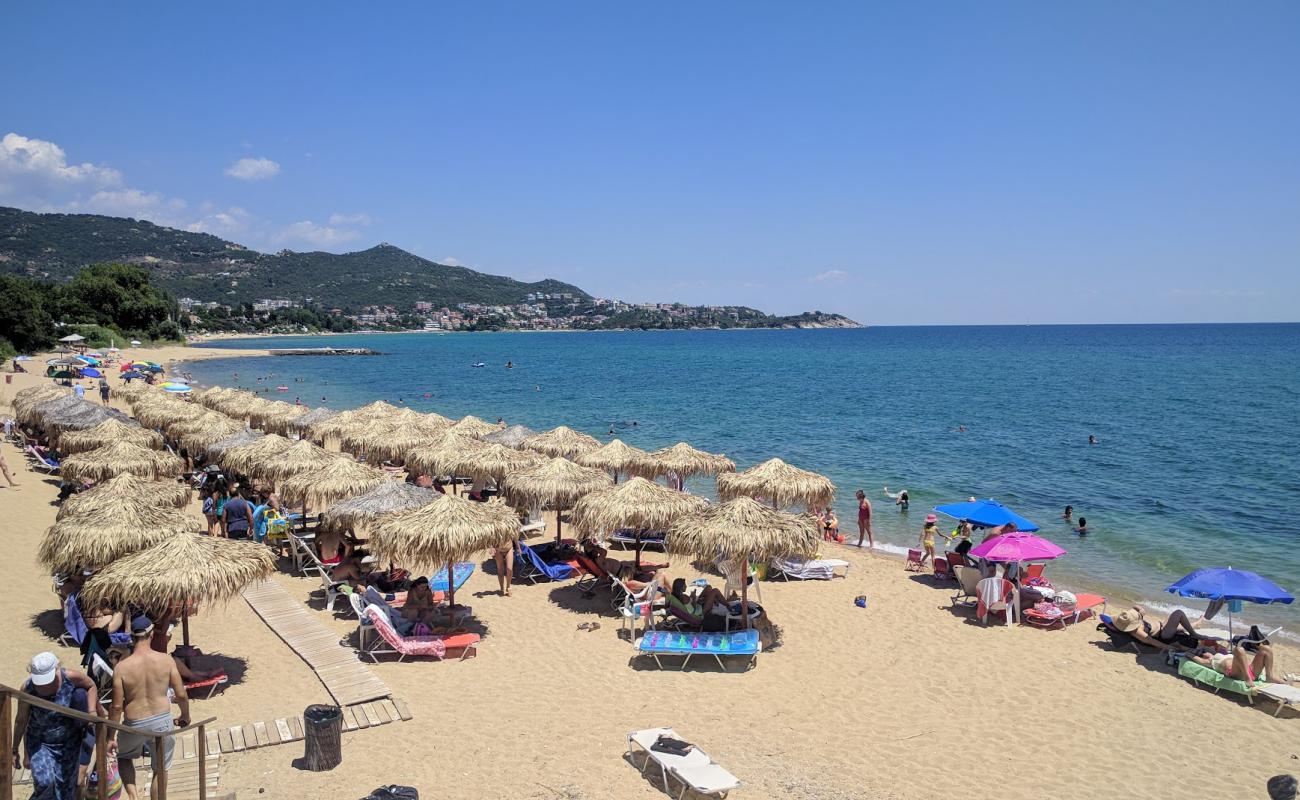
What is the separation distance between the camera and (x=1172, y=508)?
21.0m

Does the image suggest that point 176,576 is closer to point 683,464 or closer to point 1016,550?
point 683,464

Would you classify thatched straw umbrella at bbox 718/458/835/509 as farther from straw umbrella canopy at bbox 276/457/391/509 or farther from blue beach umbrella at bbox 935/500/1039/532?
straw umbrella canopy at bbox 276/457/391/509

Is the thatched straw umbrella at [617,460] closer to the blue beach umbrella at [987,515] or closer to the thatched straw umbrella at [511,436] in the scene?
the thatched straw umbrella at [511,436]

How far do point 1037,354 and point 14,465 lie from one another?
385ft

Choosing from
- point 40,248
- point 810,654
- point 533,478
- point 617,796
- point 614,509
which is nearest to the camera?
point 617,796

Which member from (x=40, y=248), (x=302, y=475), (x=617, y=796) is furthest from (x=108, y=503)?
(x=40, y=248)

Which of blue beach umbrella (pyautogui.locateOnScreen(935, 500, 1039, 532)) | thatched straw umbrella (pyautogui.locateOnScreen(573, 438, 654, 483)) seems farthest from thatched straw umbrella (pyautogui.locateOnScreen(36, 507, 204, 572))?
blue beach umbrella (pyautogui.locateOnScreen(935, 500, 1039, 532))

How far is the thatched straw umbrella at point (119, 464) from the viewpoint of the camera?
14.0 meters

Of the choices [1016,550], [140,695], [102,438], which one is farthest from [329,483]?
[1016,550]

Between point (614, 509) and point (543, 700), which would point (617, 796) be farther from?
point (614, 509)

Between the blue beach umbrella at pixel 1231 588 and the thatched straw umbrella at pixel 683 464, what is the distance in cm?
852

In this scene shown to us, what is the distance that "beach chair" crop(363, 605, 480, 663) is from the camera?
9.41 meters

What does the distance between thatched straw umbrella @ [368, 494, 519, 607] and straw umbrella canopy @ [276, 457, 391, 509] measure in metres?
2.78

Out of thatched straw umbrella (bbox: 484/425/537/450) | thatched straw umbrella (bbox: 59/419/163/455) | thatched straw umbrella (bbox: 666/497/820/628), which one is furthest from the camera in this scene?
thatched straw umbrella (bbox: 484/425/537/450)
